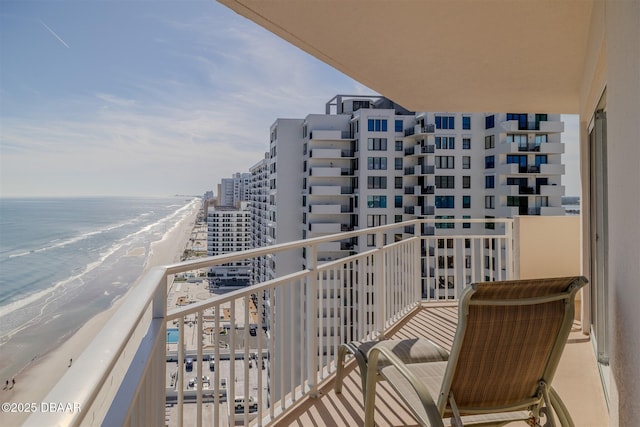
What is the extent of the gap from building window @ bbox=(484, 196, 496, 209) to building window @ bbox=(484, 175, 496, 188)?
99cm

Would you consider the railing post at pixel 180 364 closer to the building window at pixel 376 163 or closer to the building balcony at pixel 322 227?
the building balcony at pixel 322 227

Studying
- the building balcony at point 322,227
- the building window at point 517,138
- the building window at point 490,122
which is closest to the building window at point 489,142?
the building window at point 490,122

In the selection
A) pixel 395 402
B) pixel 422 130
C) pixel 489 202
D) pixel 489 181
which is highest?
pixel 422 130

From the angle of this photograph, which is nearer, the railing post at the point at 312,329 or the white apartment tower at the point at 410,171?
the railing post at the point at 312,329

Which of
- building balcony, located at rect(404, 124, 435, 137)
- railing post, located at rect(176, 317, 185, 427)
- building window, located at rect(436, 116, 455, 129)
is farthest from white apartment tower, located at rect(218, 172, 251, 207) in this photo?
railing post, located at rect(176, 317, 185, 427)

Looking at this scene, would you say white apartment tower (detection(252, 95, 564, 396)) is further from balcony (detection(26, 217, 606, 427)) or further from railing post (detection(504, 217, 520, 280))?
balcony (detection(26, 217, 606, 427))

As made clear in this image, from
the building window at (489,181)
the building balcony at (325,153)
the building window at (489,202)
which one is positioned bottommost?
the building window at (489,202)

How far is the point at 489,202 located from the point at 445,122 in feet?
25.0

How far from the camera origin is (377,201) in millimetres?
34125

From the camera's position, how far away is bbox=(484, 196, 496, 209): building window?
1353 inches

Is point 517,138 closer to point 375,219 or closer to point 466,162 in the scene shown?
point 466,162

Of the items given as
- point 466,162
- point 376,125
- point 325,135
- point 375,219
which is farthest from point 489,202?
point 325,135

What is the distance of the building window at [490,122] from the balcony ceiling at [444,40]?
104 feet

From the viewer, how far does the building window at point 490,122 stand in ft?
111
